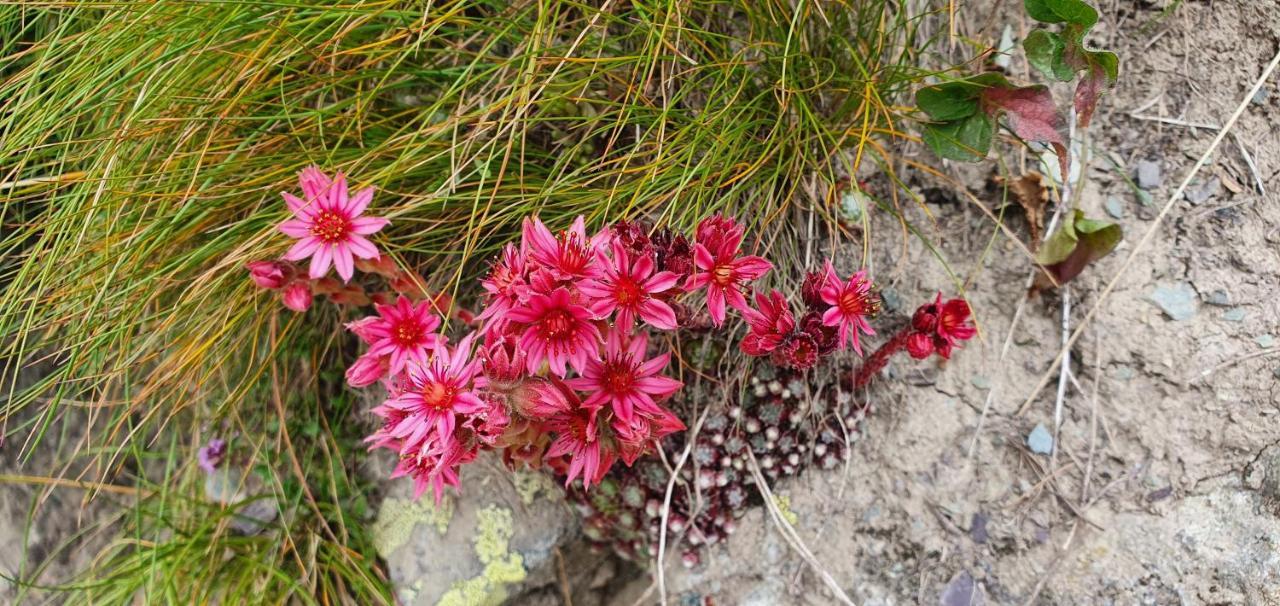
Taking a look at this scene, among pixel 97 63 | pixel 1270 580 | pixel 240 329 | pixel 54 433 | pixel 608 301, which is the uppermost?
pixel 97 63

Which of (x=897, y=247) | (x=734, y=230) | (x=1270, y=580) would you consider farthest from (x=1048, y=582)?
(x=734, y=230)

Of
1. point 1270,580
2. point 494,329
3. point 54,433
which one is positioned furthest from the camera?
point 54,433

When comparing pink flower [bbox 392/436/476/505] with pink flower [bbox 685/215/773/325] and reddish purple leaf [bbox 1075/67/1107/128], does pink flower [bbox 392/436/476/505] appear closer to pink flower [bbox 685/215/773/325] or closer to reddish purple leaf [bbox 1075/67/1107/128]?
pink flower [bbox 685/215/773/325]

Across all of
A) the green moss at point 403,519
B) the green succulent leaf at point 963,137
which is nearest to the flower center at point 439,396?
the green moss at point 403,519

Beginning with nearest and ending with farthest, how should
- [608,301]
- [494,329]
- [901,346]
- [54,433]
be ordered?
[608,301] < [494,329] < [901,346] < [54,433]

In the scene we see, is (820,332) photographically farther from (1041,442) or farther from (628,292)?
(1041,442)

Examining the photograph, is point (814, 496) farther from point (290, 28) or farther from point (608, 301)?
point (290, 28)
